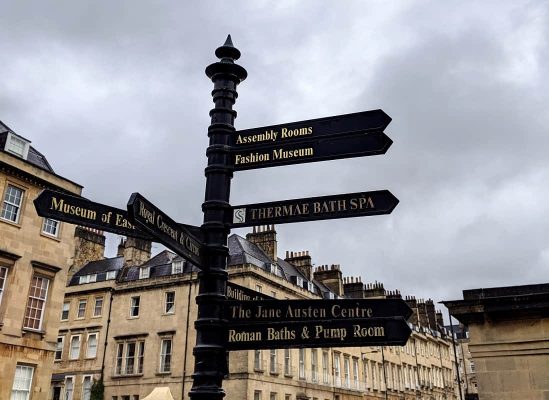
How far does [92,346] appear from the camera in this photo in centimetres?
3703

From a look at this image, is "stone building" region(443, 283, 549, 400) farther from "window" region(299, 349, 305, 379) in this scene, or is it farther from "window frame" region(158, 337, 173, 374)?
"window" region(299, 349, 305, 379)

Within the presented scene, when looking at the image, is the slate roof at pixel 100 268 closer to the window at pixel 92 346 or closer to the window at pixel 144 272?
the window at pixel 144 272

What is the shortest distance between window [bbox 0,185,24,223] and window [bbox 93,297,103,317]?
18.3 m

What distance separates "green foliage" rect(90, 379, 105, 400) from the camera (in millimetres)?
34812

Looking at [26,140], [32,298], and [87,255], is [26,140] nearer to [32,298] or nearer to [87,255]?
[32,298]

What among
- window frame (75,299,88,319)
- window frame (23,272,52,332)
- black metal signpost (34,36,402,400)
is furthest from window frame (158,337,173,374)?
black metal signpost (34,36,402,400)

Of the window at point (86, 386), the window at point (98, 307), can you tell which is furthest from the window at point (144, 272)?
the window at point (86, 386)

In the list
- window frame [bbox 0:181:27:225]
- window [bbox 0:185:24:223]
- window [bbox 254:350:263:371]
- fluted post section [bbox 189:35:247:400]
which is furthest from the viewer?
window [bbox 254:350:263:371]

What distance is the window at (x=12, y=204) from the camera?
68.2 feet

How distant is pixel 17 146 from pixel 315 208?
811 inches

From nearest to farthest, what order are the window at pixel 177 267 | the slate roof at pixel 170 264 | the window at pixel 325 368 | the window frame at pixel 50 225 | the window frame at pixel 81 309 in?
the window frame at pixel 50 225, the slate roof at pixel 170 264, the window at pixel 177 267, the window frame at pixel 81 309, the window at pixel 325 368

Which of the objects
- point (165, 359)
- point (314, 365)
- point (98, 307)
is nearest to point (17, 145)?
point (165, 359)

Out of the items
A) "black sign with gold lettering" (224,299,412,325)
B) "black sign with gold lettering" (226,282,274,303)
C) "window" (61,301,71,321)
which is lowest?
"black sign with gold lettering" (224,299,412,325)

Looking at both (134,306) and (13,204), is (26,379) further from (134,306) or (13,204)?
(134,306)
